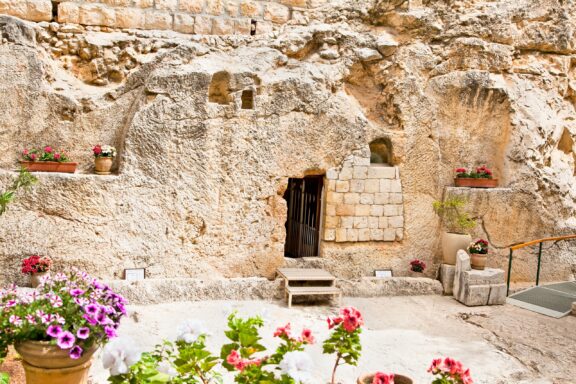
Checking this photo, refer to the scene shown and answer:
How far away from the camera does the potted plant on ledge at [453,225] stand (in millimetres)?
8406

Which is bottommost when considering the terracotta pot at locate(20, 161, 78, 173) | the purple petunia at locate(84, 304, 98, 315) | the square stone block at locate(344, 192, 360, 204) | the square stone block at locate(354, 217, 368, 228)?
the purple petunia at locate(84, 304, 98, 315)

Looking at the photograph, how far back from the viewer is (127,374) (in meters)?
2.76

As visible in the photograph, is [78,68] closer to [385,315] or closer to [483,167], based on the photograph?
[385,315]

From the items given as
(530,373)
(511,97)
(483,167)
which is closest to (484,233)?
(483,167)

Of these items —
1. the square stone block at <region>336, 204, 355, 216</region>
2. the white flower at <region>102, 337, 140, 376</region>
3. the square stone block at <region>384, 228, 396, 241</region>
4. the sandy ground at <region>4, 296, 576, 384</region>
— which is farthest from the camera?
the square stone block at <region>384, 228, 396, 241</region>

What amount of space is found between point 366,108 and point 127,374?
6.83 metres

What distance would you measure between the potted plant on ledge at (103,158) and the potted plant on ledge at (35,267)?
4.55 ft

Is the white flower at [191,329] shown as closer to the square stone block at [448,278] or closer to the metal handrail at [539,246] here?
the square stone block at [448,278]

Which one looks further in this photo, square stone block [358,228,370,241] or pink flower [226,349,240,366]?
square stone block [358,228,370,241]

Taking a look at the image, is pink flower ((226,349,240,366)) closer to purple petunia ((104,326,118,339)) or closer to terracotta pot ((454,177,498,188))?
purple petunia ((104,326,118,339))

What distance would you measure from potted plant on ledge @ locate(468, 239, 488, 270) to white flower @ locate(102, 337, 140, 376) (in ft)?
21.8

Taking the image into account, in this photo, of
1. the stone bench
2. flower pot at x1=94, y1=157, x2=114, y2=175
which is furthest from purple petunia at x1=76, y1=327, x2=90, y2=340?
the stone bench

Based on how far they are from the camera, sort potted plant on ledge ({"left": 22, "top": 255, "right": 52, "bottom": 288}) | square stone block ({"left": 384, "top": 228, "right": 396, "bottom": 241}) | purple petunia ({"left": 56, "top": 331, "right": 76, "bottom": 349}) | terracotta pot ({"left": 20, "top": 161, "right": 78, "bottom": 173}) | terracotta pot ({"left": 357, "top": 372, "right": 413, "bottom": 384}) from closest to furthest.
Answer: purple petunia ({"left": 56, "top": 331, "right": 76, "bottom": 349}), terracotta pot ({"left": 357, "top": 372, "right": 413, "bottom": 384}), potted plant on ledge ({"left": 22, "top": 255, "right": 52, "bottom": 288}), terracotta pot ({"left": 20, "top": 161, "right": 78, "bottom": 173}), square stone block ({"left": 384, "top": 228, "right": 396, "bottom": 241})

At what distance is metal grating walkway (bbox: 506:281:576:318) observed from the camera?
7727 millimetres
